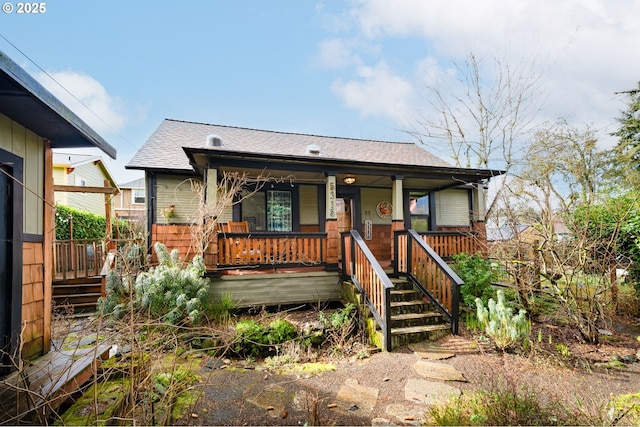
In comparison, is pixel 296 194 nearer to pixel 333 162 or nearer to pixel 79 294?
pixel 333 162

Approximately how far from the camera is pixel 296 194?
9047 millimetres

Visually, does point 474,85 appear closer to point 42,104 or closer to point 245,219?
point 245,219

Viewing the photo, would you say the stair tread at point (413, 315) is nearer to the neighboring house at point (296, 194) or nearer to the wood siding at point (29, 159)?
the neighboring house at point (296, 194)

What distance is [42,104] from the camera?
9.62 ft

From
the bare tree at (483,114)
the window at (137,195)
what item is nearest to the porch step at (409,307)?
the bare tree at (483,114)

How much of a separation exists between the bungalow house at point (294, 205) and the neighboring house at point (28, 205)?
230 cm

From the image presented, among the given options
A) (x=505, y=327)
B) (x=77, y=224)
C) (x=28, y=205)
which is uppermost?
(x=28, y=205)

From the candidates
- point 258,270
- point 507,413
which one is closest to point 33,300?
point 258,270

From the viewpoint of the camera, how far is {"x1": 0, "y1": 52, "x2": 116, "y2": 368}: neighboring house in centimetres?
307

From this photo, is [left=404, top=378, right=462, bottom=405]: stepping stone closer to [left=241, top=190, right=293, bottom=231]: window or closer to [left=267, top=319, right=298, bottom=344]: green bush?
[left=267, top=319, right=298, bottom=344]: green bush

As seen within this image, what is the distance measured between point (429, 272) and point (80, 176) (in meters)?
19.6

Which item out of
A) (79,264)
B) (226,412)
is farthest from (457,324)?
(79,264)

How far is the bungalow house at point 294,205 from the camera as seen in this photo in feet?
20.9

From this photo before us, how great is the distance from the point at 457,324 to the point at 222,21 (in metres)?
7.01
